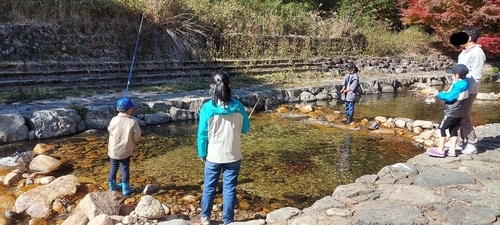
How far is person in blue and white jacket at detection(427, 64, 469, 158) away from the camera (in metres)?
4.55

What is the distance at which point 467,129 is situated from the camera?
16.0 feet

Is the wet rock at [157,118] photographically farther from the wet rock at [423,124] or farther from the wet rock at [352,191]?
the wet rock at [423,124]

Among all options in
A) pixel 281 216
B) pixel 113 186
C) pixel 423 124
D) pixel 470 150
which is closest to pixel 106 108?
pixel 113 186

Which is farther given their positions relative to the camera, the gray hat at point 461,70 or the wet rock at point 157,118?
the wet rock at point 157,118

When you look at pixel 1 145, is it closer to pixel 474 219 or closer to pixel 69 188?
pixel 69 188

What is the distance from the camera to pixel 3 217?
3.85m

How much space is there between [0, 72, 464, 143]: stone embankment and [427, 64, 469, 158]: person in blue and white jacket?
4.84 m

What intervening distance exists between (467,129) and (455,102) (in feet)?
1.72

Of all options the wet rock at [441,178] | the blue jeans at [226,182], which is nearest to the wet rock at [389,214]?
the wet rock at [441,178]

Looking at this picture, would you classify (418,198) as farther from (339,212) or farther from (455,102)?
(455,102)

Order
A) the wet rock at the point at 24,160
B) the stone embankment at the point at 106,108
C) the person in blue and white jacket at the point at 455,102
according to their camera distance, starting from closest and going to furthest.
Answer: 1. the person in blue and white jacket at the point at 455,102
2. the wet rock at the point at 24,160
3. the stone embankment at the point at 106,108

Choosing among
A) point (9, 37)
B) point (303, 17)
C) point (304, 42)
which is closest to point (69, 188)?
point (9, 37)

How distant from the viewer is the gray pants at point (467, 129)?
4.73 metres

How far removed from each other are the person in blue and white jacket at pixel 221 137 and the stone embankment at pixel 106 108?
4.53 meters
